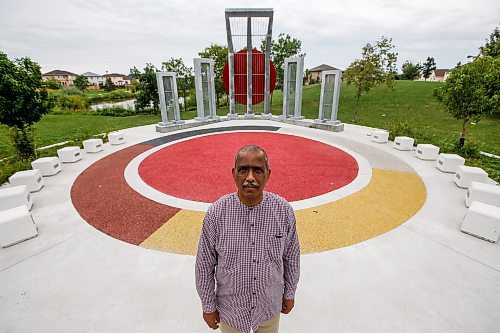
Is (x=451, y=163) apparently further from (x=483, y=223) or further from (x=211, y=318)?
(x=211, y=318)

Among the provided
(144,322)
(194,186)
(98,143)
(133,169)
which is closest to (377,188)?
(194,186)

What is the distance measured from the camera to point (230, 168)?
885cm

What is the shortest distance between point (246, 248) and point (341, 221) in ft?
13.8

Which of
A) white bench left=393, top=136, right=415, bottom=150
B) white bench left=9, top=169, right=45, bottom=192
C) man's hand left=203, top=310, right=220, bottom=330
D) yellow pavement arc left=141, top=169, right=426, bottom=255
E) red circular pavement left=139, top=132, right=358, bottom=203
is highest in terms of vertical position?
man's hand left=203, top=310, right=220, bottom=330

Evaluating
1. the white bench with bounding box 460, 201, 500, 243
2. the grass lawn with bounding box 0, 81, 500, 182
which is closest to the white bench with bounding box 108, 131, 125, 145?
the grass lawn with bounding box 0, 81, 500, 182

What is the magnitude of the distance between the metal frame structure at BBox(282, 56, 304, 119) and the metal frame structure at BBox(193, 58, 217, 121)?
4.99 meters

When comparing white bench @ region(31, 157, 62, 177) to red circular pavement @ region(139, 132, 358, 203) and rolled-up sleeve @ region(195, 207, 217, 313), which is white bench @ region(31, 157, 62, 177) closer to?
red circular pavement @ region(139, 132, 358, 203)

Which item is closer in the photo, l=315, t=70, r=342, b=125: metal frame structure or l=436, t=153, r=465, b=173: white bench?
l=436, t=153, r=465, b=173: white bench

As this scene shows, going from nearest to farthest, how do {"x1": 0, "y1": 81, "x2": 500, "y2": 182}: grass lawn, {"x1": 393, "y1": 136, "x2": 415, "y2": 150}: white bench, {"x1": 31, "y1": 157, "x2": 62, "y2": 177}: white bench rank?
{"x1": 31, "y1": 157, "x2": 62, "y2": 177}: white bench
{"x1": 393, "y1": 136, "x2": 415, "y2": 150}: white bench
{"x1": 0, "y1": 81, "x2": 500, "y2": 182}: grass lawn

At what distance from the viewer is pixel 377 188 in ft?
23.5

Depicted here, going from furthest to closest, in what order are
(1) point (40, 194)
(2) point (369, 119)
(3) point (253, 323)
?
(2) point (369, 119) → (1) point (40, 194) → (3) point (253, 323)

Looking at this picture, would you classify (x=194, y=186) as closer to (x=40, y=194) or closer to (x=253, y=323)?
(x=40, y=194)

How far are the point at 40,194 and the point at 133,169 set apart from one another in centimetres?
272

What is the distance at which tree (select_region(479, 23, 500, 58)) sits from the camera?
2180 centimetres
